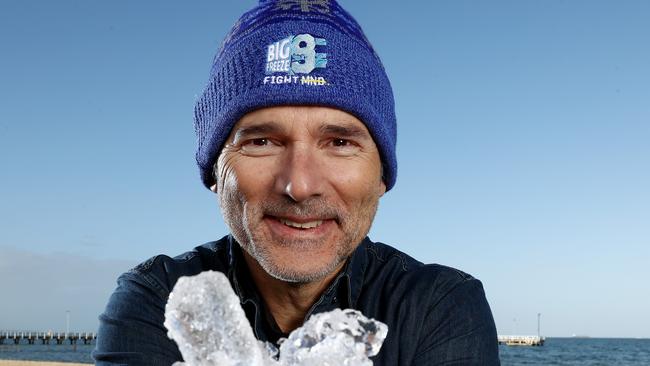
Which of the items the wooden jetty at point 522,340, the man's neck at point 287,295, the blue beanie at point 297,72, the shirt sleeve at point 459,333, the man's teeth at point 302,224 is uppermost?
the blue beanie at point 297,72

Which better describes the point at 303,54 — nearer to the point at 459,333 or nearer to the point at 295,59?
the point at 295,59

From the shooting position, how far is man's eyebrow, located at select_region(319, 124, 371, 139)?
206 centimetres

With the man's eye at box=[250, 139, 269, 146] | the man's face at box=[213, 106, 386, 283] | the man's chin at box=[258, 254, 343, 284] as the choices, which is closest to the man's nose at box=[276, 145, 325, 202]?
the man's face at box=[213, 106, 386, 283]

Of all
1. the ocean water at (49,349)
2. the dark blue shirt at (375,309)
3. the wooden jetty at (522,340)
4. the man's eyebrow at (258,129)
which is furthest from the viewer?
the wooden jetty at (522,340)

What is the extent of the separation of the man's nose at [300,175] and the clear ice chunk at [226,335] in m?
0.64

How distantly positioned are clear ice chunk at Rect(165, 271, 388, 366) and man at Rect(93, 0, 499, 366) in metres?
0.65

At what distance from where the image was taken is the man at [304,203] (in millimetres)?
2031

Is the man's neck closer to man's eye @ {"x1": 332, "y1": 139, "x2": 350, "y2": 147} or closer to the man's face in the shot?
the man's face

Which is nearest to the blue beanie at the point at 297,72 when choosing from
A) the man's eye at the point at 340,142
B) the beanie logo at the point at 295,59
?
the beanie logo at the point at 295,59

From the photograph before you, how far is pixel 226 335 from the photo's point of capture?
4.25ft

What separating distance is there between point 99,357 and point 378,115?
1145mm

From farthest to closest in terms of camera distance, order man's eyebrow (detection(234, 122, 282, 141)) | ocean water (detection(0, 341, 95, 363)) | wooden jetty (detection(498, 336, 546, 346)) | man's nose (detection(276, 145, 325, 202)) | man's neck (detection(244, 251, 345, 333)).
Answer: wooden jetty (detection(498, 336, 546, 346)), ocean water (detection(0, 341, 95, 363)), man's neck (detection(244, 251, 345, 333)), man's eyebrow (detection(234, 122, 282, 141)), man's nose (detection(276, 145, 325, 202))

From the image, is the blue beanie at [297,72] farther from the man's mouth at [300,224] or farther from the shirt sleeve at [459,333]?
the shirt sleeve at [459,333]

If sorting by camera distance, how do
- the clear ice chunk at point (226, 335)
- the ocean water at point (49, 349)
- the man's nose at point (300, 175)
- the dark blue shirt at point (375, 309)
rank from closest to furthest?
1. the clear ice chunk at point (226, 335)
2. the man's nose at point (300, 175)
3. the dark blue shirt at point (375, 309)
4. the ocean water at point (49, 349)
